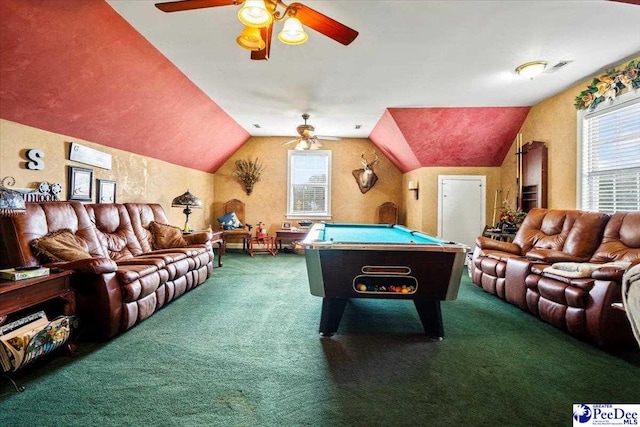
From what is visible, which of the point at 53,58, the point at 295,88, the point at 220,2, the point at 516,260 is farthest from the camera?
the point at 295,88

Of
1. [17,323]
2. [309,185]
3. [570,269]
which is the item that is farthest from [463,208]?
[17,323]

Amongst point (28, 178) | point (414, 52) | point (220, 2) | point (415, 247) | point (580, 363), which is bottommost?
point (580, 363)

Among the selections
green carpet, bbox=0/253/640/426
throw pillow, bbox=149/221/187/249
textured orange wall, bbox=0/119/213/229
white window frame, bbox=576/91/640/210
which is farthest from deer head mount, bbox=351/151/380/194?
green carpet, bbox=0/253/640/426

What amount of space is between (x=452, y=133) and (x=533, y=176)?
136cm

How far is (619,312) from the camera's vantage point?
7.46 feet

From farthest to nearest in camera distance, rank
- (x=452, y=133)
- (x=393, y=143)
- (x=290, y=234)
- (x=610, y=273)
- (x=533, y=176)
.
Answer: (x=290, y=234) → (x=393, y=143) → (x=452, y=133) → (x=533, y=176) → (x=610, y=273)

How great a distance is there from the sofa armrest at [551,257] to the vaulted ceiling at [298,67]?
1.99 metres

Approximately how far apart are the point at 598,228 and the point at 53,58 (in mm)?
5240

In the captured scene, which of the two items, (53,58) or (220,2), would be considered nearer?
(220,2)

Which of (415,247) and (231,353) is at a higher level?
(415,247)

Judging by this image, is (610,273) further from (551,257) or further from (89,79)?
(89,79)

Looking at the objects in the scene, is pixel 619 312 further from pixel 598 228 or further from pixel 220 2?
pixel 220 2

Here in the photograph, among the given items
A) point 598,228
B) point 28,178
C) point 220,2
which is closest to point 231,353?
point 220,2

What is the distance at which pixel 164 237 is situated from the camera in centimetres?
407
